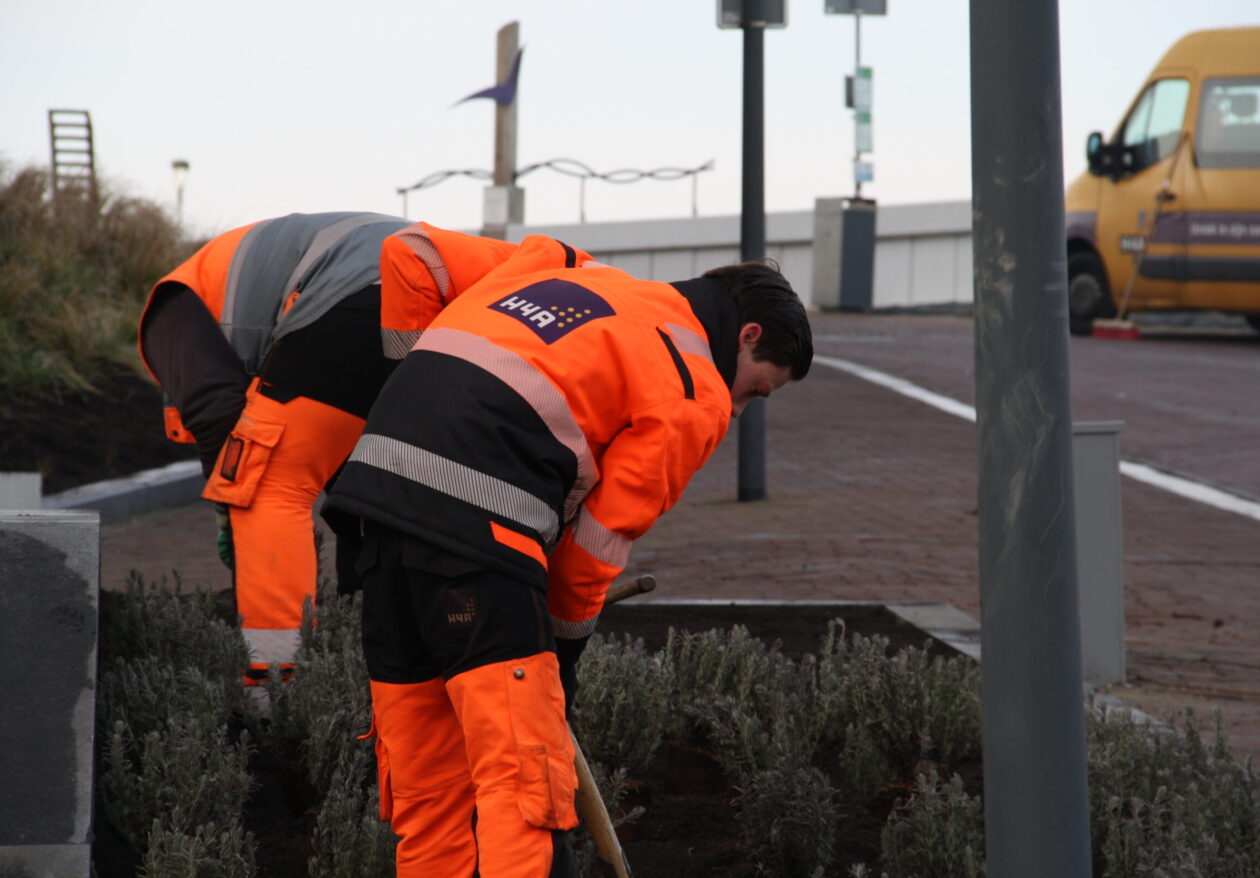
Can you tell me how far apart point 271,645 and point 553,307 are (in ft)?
5.52

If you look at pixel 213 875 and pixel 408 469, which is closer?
pixel 408 469

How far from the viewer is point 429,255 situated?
309 cm

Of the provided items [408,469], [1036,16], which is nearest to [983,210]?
[1036,16]

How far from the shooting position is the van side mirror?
17.3 meters

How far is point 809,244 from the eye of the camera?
28672 mm

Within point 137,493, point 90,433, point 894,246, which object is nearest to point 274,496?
point 137,493

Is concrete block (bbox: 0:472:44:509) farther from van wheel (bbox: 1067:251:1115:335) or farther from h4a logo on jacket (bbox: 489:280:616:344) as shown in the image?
van wheel (bbox: 1067:251:1115:335)

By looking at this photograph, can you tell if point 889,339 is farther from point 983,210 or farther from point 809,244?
point 983,210

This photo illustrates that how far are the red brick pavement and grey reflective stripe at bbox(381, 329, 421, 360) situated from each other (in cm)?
207

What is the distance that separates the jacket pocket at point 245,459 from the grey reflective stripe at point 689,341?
4.94 ft

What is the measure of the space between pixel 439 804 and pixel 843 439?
29.7ft

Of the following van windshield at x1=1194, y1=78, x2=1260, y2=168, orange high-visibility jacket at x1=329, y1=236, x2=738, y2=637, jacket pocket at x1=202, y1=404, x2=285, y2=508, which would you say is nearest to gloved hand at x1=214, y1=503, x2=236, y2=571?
jacket pocket at x1=202, y1=404, x2=285, y2=508

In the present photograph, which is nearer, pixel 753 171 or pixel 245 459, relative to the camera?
pixel 245 459

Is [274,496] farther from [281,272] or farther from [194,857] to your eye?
[194,857]
